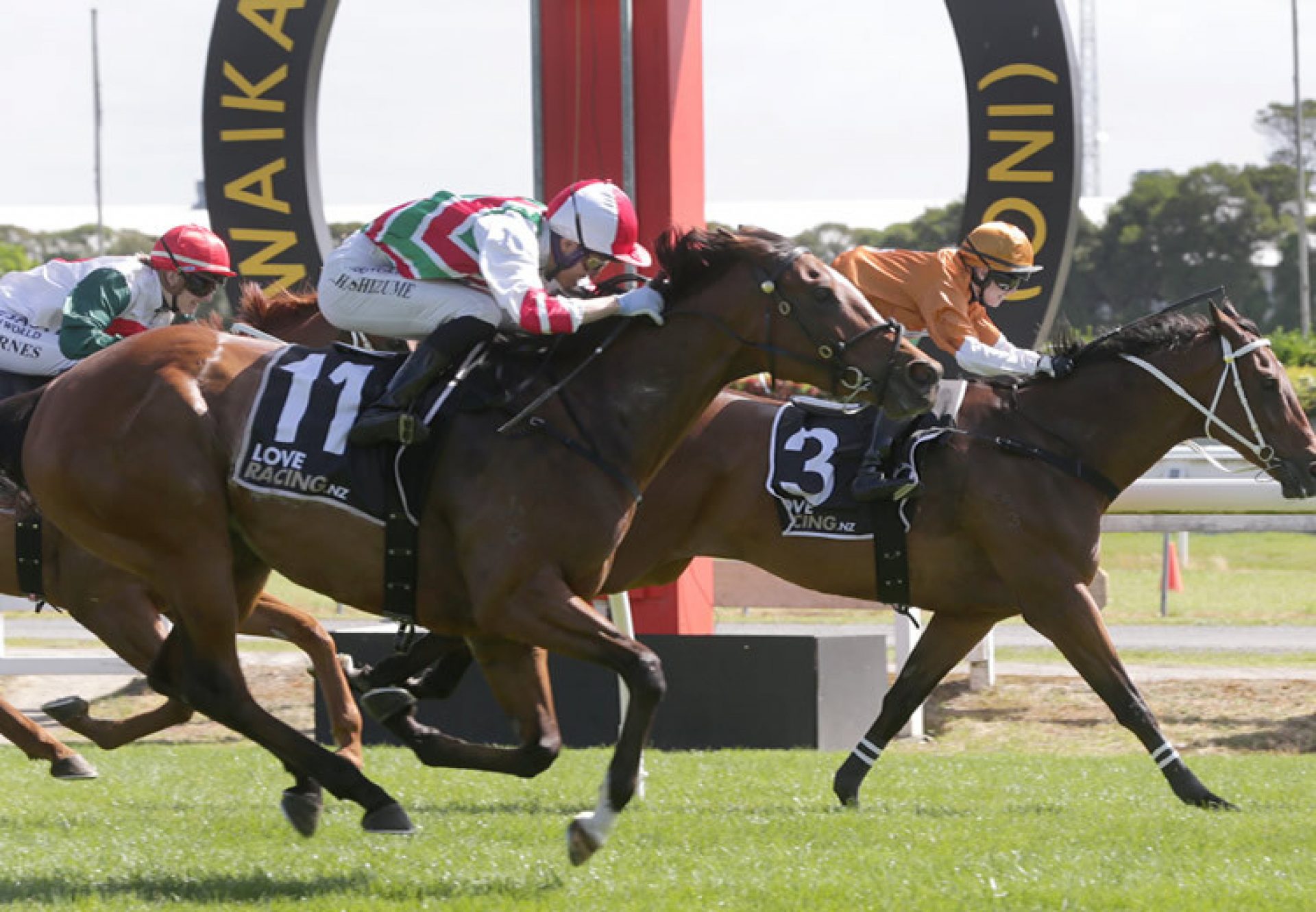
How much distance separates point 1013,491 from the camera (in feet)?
23.1

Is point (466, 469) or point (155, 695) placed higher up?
point (466, 469)

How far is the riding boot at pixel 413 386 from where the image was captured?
211 inches

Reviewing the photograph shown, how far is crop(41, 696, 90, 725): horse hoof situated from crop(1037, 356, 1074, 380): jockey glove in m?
3.89

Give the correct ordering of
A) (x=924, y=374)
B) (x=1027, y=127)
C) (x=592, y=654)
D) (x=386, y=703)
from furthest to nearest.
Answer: (x=1027, y=127) < (x=386, y=703) < (x=924, y=374) < (x=592, y=654)

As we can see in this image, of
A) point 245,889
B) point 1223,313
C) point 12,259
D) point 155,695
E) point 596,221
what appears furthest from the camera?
point 12,259

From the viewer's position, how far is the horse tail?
592cm

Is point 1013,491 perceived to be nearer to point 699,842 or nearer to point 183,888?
point 699,842

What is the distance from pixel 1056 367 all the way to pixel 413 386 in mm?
2968

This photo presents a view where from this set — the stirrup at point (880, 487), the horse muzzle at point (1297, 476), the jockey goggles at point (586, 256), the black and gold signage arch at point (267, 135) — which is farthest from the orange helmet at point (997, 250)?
the black and gold signage arch at point (267, 135)

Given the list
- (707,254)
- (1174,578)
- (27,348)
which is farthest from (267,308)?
(1174,578)

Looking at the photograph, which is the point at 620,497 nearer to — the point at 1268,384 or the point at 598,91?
the point at 1268,384

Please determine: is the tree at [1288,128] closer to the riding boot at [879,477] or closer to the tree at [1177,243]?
the tree at [1177,243]

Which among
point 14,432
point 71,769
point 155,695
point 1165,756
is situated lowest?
point 155,695

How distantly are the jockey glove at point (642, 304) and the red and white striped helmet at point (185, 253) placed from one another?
2446mm
